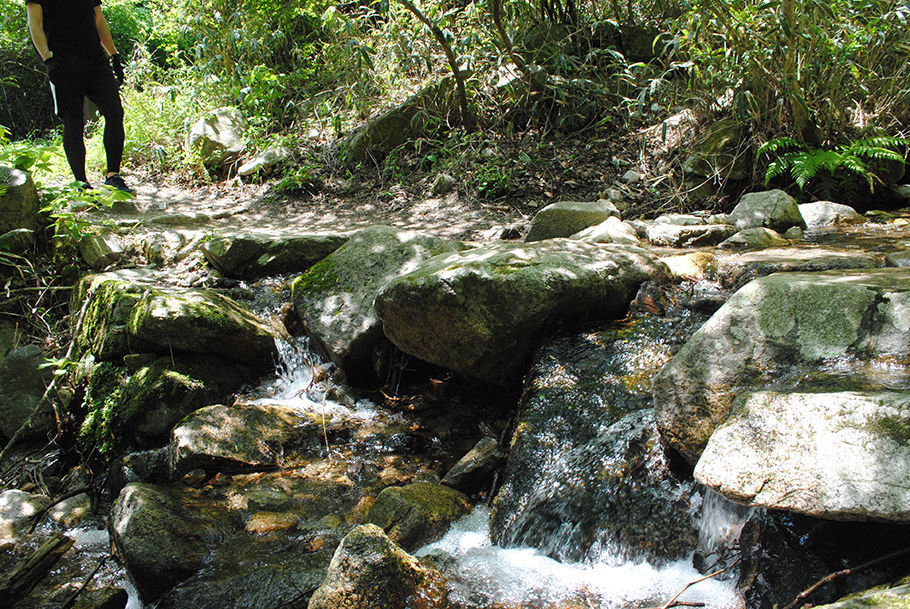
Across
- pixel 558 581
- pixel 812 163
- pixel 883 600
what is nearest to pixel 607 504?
pixel 558 581

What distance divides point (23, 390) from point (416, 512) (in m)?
2.84

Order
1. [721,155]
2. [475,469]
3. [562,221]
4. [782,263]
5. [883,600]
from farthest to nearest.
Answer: [721,155], [562,221], [782,263], [475,469], [883,600]

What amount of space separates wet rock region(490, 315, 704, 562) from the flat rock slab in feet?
1.77

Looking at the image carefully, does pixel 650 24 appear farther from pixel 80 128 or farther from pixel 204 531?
pixel 204 531

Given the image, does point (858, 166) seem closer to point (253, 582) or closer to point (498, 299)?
point (498, 299)

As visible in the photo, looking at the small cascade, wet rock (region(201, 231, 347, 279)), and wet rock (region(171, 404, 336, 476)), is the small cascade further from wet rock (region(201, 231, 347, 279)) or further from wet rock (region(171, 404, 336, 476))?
wet rock (region(201, 231, 347, 279))

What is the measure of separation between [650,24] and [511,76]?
→ 81.5 inches

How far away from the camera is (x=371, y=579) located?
1917mm

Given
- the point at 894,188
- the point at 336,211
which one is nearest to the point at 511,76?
the point at 336,211

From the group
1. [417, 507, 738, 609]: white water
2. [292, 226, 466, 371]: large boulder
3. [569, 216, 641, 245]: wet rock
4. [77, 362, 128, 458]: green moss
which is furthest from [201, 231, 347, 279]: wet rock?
[417, 507, 738, 609]: white water

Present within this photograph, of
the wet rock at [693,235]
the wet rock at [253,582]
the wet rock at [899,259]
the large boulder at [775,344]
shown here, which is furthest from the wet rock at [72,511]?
the wet rock at [899,259]

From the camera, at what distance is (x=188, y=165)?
7730mm

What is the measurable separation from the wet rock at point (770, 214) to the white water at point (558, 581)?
330 cm

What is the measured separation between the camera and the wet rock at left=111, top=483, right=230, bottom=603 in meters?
2.34
